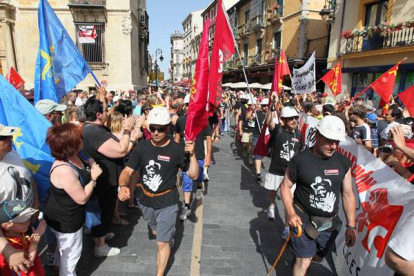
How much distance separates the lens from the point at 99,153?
348 centimetres

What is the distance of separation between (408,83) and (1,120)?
1444 centimetres

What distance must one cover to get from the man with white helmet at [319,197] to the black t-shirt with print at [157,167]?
1.30m

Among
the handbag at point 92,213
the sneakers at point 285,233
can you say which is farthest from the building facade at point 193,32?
the handbag at point 92,213

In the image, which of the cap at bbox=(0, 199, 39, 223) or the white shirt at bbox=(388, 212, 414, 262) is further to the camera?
the cap at bbox=(0, 199, 39, 223)

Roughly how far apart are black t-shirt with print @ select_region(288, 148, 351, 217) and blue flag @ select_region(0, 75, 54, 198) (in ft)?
8.93

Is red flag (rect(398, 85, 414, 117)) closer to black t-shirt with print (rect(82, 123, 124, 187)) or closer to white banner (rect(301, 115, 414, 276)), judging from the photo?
white banner (rect(301, 115, 414, 276))

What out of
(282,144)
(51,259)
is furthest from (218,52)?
(51,259)

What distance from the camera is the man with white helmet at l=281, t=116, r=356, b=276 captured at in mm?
2730

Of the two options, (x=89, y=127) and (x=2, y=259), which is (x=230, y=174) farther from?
(x=2, y=259)

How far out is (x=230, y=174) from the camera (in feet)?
23.1

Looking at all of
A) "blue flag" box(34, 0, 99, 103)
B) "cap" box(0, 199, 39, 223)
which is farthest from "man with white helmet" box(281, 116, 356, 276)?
"blue flag" box(34, 0, 99, 103)

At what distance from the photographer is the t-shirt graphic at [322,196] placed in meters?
2.75

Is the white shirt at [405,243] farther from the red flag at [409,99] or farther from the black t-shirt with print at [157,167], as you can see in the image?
the red flag at [409,99]

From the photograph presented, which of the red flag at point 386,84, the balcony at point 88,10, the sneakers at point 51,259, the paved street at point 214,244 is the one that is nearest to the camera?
the sneakers at point 51,259
